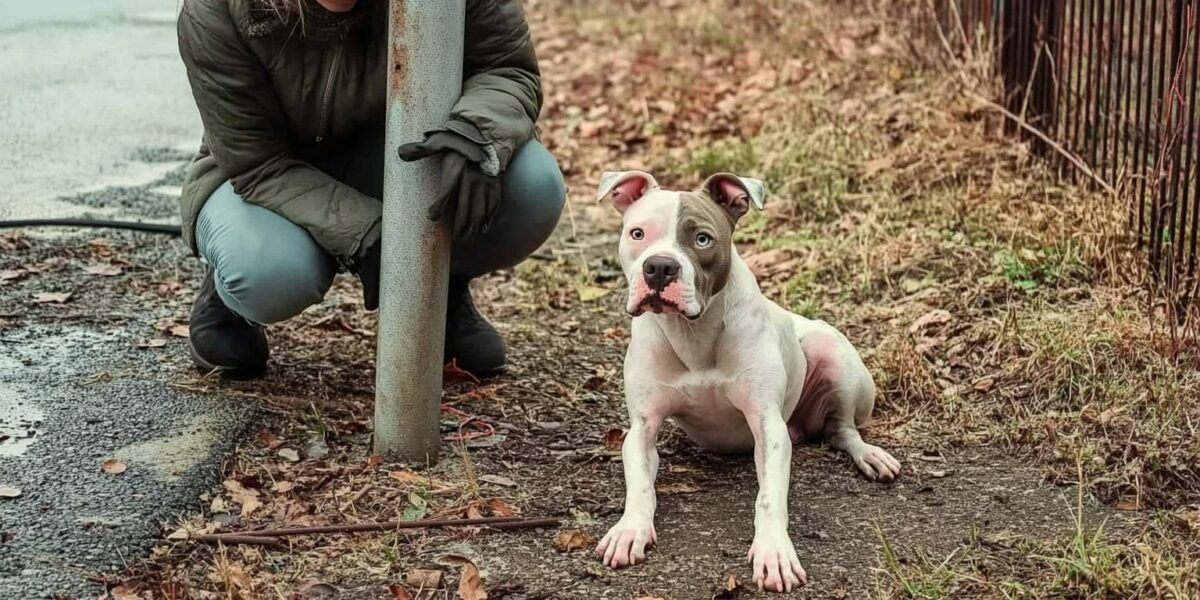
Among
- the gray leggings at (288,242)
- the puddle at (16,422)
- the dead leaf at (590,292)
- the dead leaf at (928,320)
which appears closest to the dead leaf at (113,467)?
the puddle at (16,422)

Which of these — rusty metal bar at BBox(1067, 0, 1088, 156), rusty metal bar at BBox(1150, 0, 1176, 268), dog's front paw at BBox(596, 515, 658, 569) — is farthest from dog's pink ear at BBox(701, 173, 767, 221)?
rusty metal bar at BBox(1067, 0, 1088, 156)

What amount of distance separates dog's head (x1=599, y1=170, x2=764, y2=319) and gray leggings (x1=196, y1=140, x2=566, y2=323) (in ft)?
2.18

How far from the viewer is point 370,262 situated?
4074 mm

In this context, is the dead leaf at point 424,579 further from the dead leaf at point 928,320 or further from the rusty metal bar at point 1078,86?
the rusty metal bar at point 1078,86

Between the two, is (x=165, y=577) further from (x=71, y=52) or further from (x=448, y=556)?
(x=71, y=52)

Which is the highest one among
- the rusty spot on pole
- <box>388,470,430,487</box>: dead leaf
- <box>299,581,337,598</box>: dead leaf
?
the rusty spot on pole

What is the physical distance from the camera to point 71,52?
7.64 m

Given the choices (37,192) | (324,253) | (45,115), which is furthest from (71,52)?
(324,253)

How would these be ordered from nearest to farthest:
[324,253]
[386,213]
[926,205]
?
[386,213], [324,253], [926,205]

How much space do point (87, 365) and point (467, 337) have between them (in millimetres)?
1222

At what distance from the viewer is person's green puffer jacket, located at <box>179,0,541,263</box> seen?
12.9 feet

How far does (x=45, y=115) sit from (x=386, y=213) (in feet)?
12.5

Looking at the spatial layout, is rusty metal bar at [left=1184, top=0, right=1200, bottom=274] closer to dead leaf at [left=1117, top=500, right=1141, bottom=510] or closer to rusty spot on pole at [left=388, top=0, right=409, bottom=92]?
dead leaf at [left=1117, top=500, right=1141, bottom=510]

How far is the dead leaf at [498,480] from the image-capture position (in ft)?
12.5
